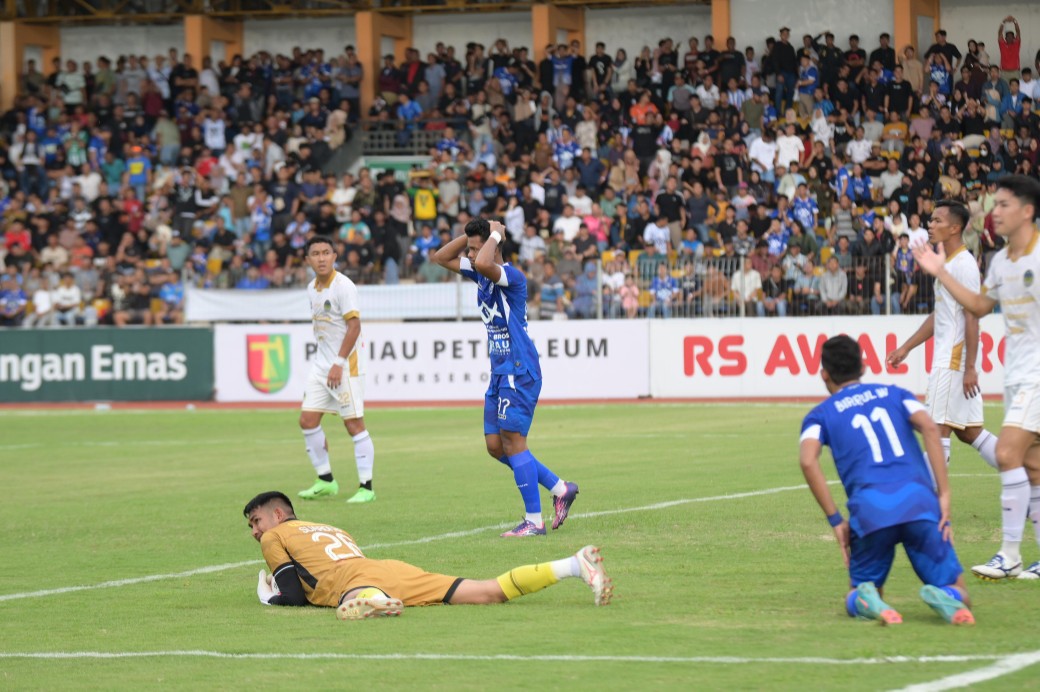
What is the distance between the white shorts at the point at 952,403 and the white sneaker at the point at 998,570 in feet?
7.32

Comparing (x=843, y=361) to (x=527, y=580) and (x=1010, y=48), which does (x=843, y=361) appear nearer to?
(x=527, y=580)

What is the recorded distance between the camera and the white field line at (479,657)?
21.6 ft

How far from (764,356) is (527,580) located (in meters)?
19.8

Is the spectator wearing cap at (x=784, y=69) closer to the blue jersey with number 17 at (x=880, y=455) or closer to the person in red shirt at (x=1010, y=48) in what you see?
the person in red shirt at (x=1010, y=48)

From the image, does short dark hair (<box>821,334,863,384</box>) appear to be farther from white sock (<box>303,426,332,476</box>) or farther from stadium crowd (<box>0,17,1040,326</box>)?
stadium crowd (<box>0,17,1040,326</box>)

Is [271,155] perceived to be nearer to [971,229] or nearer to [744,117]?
[744,117]

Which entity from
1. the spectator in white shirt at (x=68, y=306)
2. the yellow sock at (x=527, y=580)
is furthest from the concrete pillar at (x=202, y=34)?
the yellow sock at (x=527, y=580)

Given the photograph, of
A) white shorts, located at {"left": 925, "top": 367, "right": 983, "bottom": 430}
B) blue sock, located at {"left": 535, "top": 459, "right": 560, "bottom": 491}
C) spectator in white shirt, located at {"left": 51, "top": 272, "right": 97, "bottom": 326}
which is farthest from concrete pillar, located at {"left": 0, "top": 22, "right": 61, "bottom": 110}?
white shorts, located at {"left": 925, "top": 367, "right": 983, "bottom": 430}

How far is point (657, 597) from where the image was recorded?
28.2 ft

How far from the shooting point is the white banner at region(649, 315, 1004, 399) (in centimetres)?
2684

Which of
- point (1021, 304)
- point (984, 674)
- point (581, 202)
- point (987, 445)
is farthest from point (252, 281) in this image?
point (984, 674)

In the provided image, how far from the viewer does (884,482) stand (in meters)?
7.41

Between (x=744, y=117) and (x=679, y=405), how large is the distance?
8963 mm

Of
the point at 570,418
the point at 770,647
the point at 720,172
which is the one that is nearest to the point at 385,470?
the point at 570,418
